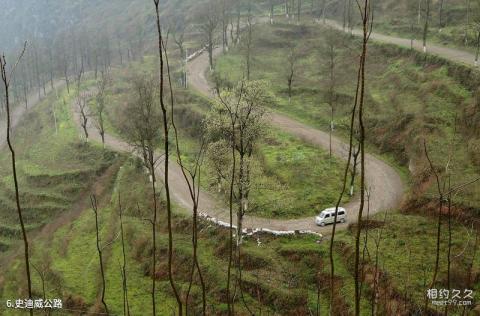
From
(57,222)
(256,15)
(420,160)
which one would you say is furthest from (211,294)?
(256,15)

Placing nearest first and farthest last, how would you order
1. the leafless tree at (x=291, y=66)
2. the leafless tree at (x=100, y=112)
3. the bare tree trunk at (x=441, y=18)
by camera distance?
the leafless tree at (x=100, y=112) < the leafless tree at (x=291, y=66) < the bare tree trunk at (x=441, y=18)

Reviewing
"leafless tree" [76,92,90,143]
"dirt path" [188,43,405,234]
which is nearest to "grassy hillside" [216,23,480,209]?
"dirt path" [188,43,405,234]

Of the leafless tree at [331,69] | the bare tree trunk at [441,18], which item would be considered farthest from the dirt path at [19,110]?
the bare tree trunk at [441,18]

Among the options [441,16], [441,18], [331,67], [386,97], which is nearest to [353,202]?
[386,97]

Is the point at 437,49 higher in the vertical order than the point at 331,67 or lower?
higher

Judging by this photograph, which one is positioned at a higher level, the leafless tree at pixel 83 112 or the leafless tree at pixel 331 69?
the leafless tree at pixel 331 69

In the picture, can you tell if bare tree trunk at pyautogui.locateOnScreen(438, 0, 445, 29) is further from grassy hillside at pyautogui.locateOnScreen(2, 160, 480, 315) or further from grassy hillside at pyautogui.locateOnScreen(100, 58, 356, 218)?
grassy hillside at pyautogui.locateOnScreen(2, 160, 480, 315)

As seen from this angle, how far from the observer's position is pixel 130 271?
125 ft

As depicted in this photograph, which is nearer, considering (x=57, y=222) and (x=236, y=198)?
(x=236, y=198)

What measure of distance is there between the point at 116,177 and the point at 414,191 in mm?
34167

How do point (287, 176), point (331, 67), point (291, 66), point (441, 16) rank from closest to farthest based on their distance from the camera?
point (287, 176), point (331, 67), point (291, 66), point (441, 16)

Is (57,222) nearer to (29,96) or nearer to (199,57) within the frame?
(199,57)

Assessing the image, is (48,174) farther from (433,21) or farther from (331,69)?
(433,21)

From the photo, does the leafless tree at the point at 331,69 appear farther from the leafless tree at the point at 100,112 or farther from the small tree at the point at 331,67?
the leafless tree at the point at 100,112
